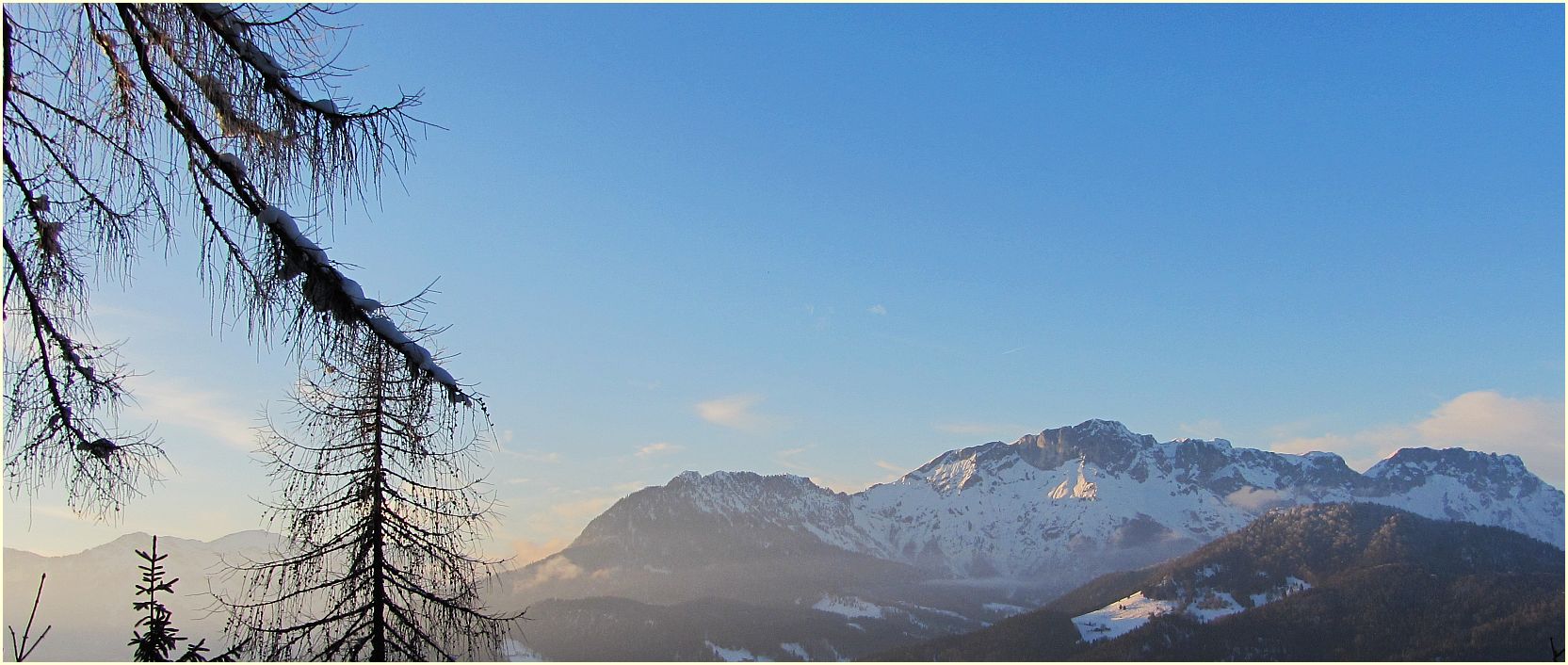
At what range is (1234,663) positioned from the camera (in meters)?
166

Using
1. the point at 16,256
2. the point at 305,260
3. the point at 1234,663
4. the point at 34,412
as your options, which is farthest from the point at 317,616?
the point at 1234,663

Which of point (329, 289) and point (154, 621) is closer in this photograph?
point (329, 289)

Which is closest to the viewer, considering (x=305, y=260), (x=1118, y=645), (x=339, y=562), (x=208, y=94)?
(x=208, y=94)

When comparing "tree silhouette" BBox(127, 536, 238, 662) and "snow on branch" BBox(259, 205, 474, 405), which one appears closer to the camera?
"snow on branch" BBox(259, 205, 474, 405)

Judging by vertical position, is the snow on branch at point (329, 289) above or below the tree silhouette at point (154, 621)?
above

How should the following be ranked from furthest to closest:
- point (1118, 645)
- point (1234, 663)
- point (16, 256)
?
point (1118, 645) → point (1234, 663) → point (16, 256)

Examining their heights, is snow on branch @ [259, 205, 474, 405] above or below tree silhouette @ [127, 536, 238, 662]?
above

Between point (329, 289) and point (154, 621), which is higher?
point (329, 289)

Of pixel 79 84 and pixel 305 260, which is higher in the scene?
pixel 79 84

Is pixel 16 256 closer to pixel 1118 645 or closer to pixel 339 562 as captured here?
pixel 339 562

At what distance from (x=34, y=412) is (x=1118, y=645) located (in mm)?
198607

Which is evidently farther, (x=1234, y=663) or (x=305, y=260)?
(x=1234, y=663)

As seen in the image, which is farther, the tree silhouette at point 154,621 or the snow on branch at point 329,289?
the tree silhouette at point 154,621

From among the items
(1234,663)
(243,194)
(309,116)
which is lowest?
(1234,663)
